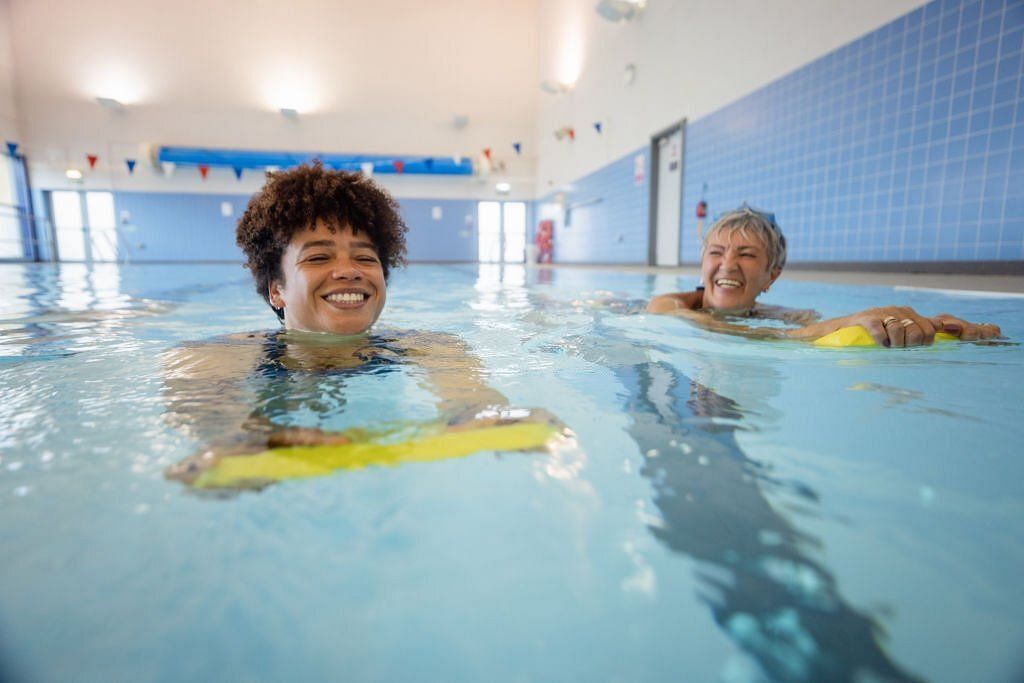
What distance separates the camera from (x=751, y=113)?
672 cm

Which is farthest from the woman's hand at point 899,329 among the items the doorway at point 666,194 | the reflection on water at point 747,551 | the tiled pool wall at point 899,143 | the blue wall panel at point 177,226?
the blue wall panel at point 177,226

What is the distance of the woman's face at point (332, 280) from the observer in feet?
6.34

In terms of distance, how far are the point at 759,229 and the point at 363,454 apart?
2.51m

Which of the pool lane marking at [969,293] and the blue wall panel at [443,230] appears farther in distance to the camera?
the blue wall panel at [443,230]

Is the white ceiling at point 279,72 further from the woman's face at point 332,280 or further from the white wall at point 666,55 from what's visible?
the woman's face at point 332,280

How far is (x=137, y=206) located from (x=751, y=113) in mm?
15790

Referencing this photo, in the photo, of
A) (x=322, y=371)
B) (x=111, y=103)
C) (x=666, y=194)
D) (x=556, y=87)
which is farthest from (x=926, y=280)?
(x=111, y=103)

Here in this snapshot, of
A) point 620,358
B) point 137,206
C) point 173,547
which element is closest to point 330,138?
point 137,206

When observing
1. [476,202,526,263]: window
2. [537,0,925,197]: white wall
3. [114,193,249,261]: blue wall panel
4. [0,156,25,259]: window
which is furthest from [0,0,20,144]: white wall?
[537,0,925,197]: white wall

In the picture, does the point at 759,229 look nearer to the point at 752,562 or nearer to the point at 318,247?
the point at 318,247

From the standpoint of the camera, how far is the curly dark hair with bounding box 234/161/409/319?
6.69ft

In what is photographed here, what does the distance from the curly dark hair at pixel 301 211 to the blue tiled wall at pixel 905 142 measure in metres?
4.49

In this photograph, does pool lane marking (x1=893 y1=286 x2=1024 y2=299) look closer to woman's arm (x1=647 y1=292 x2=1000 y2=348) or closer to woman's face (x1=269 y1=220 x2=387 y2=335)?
woman's arm (x1=647 y1=292 x2=1000 y2=348)

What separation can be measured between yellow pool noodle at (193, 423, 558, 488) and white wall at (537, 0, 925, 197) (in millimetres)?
5565
